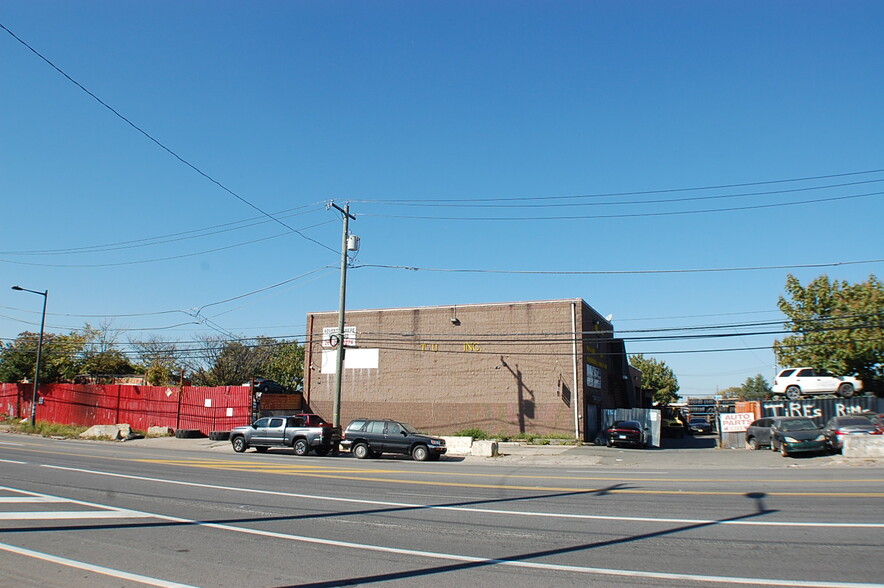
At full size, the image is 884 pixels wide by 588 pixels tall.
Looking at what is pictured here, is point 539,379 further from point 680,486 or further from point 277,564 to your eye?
point 277,564

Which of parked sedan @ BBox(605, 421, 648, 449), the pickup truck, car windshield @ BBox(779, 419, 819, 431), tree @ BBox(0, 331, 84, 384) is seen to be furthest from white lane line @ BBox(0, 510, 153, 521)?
tree @ BBox(0, 331, 84, 384)

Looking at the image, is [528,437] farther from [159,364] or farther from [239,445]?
[159,364]

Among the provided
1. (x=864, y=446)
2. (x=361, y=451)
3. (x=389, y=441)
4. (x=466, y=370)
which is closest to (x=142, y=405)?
(x=466, y=370)

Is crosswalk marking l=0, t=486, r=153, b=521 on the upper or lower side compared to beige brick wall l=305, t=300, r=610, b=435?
lower

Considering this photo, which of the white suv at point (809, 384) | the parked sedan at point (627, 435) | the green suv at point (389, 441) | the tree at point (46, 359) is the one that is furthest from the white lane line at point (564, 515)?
the tree at point (46, 359)

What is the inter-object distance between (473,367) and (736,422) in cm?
1538

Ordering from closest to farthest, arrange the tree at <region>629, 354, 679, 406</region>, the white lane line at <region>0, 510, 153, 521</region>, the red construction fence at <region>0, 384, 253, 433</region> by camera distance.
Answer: the white lane line at <region>0, 510, 153, 521</region>, the red construction fence at <region>0, 384, 253, 433</region>, the tree at <region>629, 354, 679, 406</region>

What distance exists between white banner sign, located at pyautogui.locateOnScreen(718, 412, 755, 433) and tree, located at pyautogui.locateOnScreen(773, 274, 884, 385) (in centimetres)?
669

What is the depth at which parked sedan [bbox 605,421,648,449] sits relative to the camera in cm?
3412

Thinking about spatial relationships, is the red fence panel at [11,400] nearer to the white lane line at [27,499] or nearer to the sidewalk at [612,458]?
the sidewalk at [612,458]

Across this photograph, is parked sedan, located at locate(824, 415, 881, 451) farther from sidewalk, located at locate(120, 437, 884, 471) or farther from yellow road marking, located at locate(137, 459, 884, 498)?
yellow road marking, located at locate(137, 459, 884, 498)

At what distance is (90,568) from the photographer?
7410 millimetres

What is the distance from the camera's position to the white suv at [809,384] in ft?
116

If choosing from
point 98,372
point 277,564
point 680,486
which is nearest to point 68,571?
point 277,564
